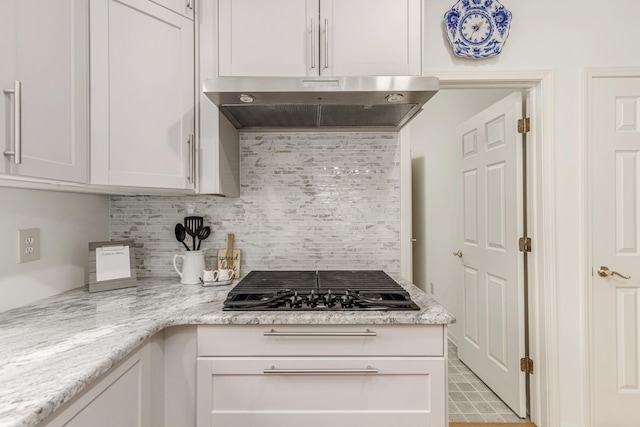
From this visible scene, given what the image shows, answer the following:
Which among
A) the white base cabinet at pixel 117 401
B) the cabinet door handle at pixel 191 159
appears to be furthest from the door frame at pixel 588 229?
the white base cabinet at pixel 117 401

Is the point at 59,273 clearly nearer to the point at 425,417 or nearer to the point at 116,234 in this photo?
the point at 116,234

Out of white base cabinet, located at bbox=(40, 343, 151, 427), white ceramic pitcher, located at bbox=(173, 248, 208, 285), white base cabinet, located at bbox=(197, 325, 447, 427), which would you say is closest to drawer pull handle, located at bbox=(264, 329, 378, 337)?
white base cabinet, located at bbox=(197, 325, 447, 427)

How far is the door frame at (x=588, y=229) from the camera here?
186 centimetres

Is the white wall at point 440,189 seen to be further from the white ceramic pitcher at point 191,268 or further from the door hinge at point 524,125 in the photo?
the white ceramic pitcher at point 191,268

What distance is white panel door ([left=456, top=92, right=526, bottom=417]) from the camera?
6.69 feet

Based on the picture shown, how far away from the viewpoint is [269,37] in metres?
1.50

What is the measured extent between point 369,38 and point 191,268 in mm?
1379

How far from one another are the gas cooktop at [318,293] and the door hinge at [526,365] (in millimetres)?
1082

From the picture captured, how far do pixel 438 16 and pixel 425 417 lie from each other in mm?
1961

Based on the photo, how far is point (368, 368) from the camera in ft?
4.01

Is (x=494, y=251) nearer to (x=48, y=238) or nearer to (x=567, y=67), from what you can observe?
(x=567, y=67)

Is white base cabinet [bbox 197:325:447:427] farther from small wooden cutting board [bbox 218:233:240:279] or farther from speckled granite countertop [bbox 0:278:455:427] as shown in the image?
small wooden cutting board [bbox 218:233:240:279]

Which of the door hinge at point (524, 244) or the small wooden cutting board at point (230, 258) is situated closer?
the small wooden cutting board at point (230, 258)

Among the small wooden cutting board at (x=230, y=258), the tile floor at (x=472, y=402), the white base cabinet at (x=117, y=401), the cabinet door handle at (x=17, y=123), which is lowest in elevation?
the tile floor at (x=472, y=402)
